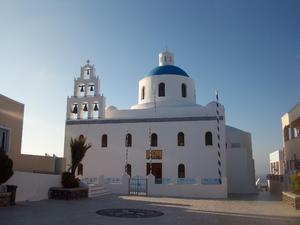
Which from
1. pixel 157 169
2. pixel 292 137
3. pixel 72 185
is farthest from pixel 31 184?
pixel 292 137

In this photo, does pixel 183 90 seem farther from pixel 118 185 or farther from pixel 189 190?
pixel 118 185

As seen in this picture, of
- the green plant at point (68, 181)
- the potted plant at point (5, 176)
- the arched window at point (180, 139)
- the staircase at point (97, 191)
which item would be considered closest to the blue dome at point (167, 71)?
the arched window at point (180, 139)

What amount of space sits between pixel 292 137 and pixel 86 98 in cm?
1558

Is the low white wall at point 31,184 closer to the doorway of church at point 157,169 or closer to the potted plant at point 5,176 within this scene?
the potted plant at point 5,176

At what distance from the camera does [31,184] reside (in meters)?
14.1

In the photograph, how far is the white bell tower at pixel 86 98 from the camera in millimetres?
25594

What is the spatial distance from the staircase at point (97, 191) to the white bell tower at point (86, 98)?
25.7ft

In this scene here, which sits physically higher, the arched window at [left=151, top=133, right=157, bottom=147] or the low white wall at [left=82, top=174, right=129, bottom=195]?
the arched window at [left=151, top=133, right=157, bottom=147]

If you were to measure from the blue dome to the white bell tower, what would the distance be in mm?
5973

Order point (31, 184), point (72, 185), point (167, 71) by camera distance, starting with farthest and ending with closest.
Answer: point (167, 71) → point (72, 185) → point (31, 184)

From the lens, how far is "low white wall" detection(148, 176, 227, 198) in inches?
746

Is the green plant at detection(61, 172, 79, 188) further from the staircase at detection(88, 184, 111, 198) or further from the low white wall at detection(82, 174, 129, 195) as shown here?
the low white wall at detection(82, 174, 129, 195)

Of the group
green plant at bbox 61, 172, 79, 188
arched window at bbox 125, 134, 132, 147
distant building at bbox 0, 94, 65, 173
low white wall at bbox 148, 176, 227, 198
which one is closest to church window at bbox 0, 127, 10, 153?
distant building at bbox 0, 94, 65, 173

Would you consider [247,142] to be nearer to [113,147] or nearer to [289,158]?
[289,158]
